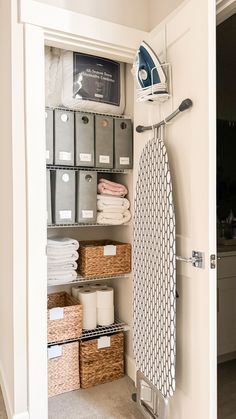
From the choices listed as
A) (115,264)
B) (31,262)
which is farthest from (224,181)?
(31,262)

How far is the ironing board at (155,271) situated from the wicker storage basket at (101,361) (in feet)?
1.51

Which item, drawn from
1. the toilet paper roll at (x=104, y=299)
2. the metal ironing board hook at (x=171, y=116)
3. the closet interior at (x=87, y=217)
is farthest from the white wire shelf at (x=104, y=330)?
the metal ironing board hook at (x=171, y=116)

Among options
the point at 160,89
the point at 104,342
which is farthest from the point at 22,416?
the point at 160,89

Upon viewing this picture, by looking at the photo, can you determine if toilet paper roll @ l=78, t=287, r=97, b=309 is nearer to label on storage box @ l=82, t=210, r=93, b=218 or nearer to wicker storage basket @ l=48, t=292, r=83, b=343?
wicker storage basket @ l=48, t=292, r=83, b=343

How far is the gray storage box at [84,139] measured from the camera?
2008mm

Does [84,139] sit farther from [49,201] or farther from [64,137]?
[49,201]

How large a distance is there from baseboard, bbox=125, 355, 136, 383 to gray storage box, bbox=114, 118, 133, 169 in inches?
53.4

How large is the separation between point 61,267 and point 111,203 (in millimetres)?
537

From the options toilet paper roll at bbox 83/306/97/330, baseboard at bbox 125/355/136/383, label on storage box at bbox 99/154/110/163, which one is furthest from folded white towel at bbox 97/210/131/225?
baseboard at bbox 125/355/136/383

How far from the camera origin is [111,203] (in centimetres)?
216

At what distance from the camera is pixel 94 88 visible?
2084 millimetres

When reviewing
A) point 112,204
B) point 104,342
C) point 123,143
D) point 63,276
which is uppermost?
point 123,143

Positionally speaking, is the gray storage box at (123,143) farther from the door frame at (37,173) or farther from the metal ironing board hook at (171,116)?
the door frame at (37,173)

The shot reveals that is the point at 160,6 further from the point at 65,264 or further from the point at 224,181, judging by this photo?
the point at 65,264
